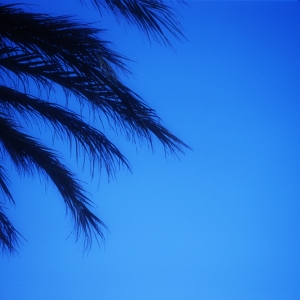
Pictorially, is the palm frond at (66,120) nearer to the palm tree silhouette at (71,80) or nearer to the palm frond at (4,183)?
the palm tree silhouette at (71,80)

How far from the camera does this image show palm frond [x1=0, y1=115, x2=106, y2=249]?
2.69 metres

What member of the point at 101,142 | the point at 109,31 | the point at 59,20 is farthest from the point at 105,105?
the point at 109,31

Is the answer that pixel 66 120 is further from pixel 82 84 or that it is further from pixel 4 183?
pixel 4 183

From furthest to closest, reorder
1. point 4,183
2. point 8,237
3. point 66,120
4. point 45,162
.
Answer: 1. point 8,237
2. point 4,183
3. point 45,162
4. point 66,120

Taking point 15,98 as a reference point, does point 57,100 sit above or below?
above

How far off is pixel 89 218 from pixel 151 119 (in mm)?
926

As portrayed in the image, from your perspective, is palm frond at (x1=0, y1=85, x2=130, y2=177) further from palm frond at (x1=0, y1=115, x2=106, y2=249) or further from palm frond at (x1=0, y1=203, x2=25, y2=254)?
palm frond at (x1=0, y1=203, x2=25, y2=254)

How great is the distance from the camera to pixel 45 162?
278 cm

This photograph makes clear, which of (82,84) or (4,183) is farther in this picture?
(4,183)

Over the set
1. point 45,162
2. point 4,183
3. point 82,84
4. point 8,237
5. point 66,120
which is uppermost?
point 82,84

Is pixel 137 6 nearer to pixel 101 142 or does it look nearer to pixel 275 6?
pixel 101 142

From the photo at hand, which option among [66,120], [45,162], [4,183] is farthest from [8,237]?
[66,120]

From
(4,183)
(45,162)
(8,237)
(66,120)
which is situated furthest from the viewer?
(8,237)

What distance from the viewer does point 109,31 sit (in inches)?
137
